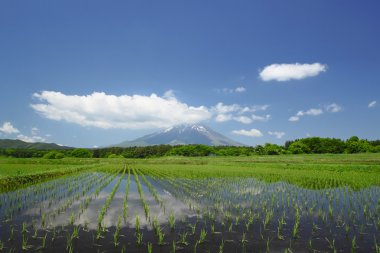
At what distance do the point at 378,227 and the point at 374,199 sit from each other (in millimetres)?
5704

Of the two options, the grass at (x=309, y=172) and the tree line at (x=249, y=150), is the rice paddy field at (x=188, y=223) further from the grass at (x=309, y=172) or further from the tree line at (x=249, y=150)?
the tree line at (x=249, y=150)

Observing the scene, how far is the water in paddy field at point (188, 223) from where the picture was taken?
284 inches

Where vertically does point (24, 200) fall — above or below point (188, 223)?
above

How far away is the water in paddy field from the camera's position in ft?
23.7

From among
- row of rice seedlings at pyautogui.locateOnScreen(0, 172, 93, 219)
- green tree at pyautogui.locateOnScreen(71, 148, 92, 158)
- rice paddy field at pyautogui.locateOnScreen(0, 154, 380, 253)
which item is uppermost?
green tree at pyautogui.locateOnScreen(71, 148, 92, 158)

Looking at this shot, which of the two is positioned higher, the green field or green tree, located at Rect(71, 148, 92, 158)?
green tree, located at Rect(71, 148, 92, 158)

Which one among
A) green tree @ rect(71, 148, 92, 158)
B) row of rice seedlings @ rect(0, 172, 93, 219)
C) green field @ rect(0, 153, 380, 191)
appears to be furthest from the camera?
green tree @ rect(71, 148, 92, 158)

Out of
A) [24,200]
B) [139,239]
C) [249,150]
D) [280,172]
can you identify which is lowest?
[280,172]

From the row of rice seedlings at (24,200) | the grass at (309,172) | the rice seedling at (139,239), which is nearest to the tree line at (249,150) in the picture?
the grass at (309,172)

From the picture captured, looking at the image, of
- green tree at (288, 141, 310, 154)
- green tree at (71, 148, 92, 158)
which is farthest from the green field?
green tree at (71, 148, 92, 158)

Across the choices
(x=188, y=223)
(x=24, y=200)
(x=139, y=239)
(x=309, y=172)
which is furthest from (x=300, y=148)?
(x=139, y=239)

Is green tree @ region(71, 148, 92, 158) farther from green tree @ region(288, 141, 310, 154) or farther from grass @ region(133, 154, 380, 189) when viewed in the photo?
grass @ region(133, 154, 380, 189)

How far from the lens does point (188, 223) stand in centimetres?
944

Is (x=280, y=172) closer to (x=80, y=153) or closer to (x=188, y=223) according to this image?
(x=188, y=223)
